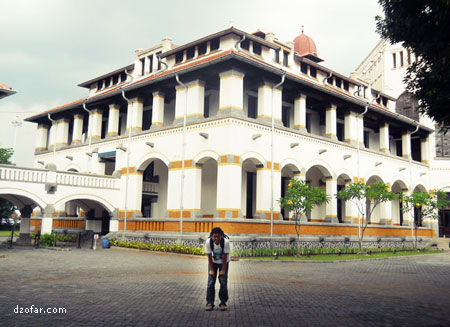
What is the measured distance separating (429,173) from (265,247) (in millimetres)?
22996

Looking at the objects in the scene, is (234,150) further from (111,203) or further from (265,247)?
(111,203)

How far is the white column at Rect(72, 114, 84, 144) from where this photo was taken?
110ft

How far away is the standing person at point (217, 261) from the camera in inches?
322

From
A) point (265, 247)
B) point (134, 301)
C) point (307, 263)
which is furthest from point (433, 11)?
point (265, 247)

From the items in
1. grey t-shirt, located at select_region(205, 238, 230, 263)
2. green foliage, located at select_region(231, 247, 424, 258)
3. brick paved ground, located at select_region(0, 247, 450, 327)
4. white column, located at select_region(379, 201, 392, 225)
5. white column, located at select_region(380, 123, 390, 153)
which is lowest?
brick paved ground, located at select_region(0, 247, 450, 327)

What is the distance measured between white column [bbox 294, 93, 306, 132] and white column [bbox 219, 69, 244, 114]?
4.86 m

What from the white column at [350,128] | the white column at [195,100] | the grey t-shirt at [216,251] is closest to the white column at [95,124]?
the white column at [195,100]

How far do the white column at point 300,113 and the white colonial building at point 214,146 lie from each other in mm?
65

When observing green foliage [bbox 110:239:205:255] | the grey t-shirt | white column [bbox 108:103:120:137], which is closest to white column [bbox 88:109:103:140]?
white column [bbox 108:103:120:137]

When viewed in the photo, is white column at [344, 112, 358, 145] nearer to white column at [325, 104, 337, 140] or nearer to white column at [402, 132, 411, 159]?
white column at [325, 104, 337, 140]

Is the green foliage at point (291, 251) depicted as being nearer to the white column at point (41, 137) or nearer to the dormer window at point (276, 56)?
the dormer window at point (276, 56)

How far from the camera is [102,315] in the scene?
24.5 feet

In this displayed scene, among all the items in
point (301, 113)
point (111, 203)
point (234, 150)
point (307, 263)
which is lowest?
point (307, 263)

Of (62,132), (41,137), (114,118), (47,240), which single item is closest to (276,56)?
(114,118)
